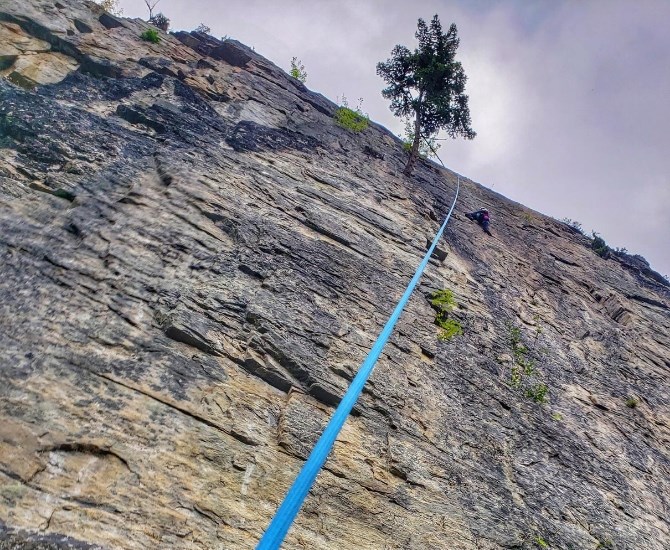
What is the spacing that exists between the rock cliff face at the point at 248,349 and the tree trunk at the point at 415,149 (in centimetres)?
257

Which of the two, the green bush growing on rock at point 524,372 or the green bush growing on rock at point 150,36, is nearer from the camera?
the green bush growing on rock at point 524,372

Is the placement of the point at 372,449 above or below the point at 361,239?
below

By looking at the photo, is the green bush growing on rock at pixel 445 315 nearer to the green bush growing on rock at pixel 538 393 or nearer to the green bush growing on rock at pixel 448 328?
the green bush growing on rock at pixel 448 328

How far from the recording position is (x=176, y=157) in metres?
8.00

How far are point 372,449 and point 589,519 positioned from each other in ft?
10.7

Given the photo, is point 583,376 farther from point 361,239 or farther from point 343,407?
point 343,407

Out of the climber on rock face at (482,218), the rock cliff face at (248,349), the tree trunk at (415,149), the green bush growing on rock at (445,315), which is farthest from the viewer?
the tree trunk at (415,149)

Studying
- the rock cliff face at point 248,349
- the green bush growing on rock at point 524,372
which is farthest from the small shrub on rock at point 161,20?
the green bush growing on rock at point 524,372

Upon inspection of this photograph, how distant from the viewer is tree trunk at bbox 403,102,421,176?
13982 mm

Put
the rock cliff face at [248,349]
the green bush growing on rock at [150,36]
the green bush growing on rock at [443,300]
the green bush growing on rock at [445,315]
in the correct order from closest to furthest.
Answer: the rock cliff face at [248,349] < the green bush growing on rock at [445,315] < the green bush growing on rock at [443,300] < the green bush growing on rock at [150,36]

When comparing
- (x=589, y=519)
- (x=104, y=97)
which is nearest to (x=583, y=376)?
(x=589, y=519)

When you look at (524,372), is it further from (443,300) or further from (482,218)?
(482,218)

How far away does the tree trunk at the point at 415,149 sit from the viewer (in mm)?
13982

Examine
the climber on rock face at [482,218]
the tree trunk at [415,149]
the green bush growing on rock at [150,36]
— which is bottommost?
the green bush growing on rock at [150,36]
